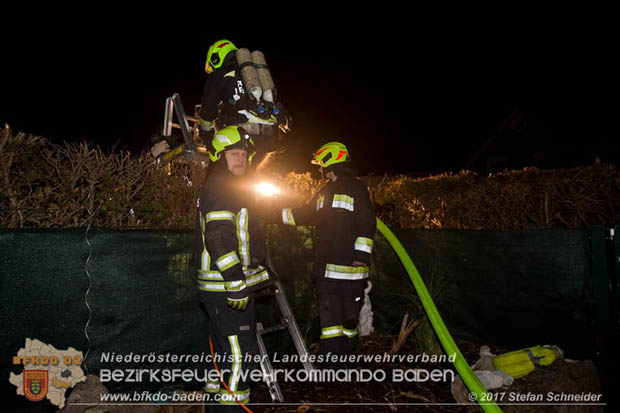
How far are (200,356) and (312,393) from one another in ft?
3.68

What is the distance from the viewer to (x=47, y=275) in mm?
3051

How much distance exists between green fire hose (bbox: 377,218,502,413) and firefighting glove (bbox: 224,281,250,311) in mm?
2067

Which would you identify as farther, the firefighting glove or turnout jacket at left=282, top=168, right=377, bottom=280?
turnout jacket at left=282, top=168, right=377, bottom=280

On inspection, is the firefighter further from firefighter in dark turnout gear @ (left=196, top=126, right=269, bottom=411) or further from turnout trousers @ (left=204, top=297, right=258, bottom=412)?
turnout trousers @ (left=204, top=297, right=258, bottom=412)

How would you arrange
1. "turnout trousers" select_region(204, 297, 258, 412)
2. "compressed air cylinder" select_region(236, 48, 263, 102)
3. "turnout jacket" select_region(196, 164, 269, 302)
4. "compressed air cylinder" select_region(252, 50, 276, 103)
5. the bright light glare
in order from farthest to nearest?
the bright light glare < "compressed air cylinder" select_region(252, 50, 276, 103) < "compressed air cylinder" select_region(236, 48, 263, 102) < "turnout trousers" select_region(204, 297, 258, 412) < "turnout jacket" select_region(196, 164, 269, 302)

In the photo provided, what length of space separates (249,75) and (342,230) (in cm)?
184

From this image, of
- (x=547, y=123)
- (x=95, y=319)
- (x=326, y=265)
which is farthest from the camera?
(x=547, y=123)

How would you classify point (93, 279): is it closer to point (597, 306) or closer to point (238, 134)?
point (238, 134)

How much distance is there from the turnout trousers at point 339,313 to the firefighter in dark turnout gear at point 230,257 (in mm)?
1056

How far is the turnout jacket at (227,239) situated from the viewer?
320cm

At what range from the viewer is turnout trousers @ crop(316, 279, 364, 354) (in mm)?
4484

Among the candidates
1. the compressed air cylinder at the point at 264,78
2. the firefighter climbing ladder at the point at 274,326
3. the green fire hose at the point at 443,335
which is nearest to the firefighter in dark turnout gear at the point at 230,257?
the firefighter climbing ladder at the point at 274,326

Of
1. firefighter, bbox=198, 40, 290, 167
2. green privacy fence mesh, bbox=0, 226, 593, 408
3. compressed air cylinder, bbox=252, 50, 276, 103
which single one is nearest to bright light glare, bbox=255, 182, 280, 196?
green privacy fence mesh, bbox=0, 226, 593, 408

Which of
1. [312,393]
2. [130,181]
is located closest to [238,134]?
[130,181]
